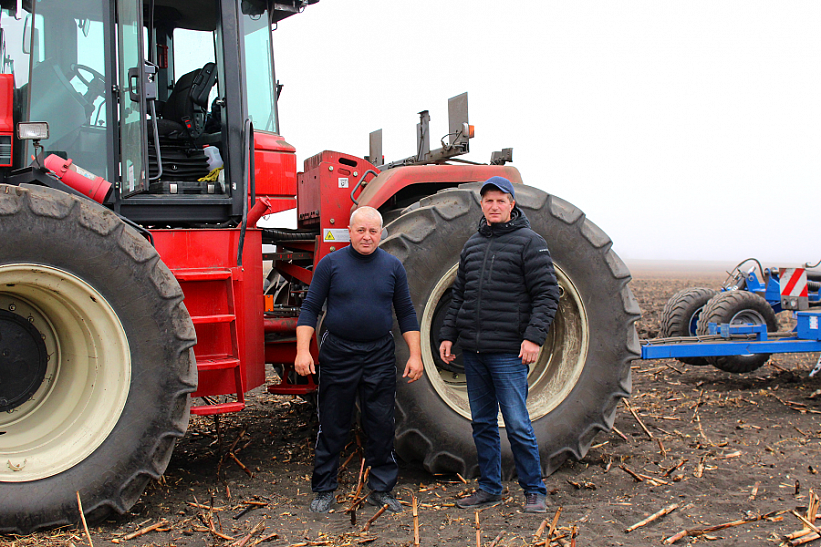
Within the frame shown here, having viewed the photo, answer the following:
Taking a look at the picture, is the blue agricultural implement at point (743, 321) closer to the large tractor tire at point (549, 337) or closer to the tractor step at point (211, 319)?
the large tractor tire at point (549, 337)

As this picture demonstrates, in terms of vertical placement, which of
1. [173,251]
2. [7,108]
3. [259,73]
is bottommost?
[173,251]

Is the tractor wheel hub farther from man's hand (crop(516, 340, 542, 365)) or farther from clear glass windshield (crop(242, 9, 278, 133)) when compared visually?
man's hand (crop(516, 340, 542, 365))

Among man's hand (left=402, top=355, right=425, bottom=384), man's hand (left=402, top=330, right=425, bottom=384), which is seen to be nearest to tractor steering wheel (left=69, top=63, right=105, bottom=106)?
man's hand (left=402, top=330, right=425, bottom=384)

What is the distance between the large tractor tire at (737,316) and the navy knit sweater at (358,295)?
4531 mm

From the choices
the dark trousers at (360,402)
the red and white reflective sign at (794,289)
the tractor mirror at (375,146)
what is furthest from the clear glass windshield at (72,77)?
the red and white reflective sign at (794,289)

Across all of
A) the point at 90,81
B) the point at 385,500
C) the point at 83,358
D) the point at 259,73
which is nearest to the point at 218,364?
the point at 83,358

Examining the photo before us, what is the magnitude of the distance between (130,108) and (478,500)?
10.6ft

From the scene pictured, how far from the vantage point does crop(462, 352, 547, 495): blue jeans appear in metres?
3.95

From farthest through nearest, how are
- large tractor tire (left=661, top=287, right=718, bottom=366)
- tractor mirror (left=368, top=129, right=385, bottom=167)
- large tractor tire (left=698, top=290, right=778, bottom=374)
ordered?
large tractor tire (left=661, top=287, right=718, bottom=366) < large tractor tire (left=698, top=290, right=778, bottom=374) < tractor mirror (left=368, top=129, right=385, bottom=167)

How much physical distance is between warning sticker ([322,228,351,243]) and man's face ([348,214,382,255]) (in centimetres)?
98

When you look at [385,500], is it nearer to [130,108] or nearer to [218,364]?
[218,364]

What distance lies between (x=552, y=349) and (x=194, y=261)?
2527mm

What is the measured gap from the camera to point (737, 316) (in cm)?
733

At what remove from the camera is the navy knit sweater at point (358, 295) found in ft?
12.8
